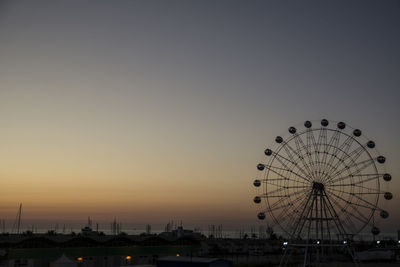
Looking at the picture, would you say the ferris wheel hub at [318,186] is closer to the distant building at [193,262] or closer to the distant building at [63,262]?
the distant building at [193,262]

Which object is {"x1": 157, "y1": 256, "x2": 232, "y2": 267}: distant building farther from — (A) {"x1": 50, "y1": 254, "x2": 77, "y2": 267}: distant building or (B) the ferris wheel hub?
(B) the ferris wheel hub

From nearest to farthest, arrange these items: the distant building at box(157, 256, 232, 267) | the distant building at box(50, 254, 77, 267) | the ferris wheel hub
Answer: the distant building at box(157, 256, 232, 267)
the ferris wheel hub
the distant building at box(50, 254, 77, 267)

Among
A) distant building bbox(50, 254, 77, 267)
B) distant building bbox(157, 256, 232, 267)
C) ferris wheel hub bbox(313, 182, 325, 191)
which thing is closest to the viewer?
distant building bbox(157, 256, 232, 267)

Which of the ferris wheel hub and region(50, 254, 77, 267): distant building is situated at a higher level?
the ferris wheel hub

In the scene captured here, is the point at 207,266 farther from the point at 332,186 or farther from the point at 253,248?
the point at 253,248

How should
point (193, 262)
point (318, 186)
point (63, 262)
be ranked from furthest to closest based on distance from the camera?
point (63, 262), point (318, 186), point (193, 262)

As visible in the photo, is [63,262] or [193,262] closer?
[193,262]

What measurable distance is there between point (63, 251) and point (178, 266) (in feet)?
51.3

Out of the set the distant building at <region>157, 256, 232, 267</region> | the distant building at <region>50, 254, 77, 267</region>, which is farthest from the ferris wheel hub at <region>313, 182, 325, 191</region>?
the distant building at <region>50, 254, 77, 267</region>

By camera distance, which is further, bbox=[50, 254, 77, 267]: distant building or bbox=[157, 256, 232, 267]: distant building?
bbox=[50, 254, 77, 267]: distant building

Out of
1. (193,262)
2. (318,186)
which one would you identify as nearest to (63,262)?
(193,262)

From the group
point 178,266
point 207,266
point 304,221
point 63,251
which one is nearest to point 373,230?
point 304,221

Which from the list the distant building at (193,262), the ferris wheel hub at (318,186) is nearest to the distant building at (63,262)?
the distant building at (193,262)

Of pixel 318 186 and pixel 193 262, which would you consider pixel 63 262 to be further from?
pixel 318 186
